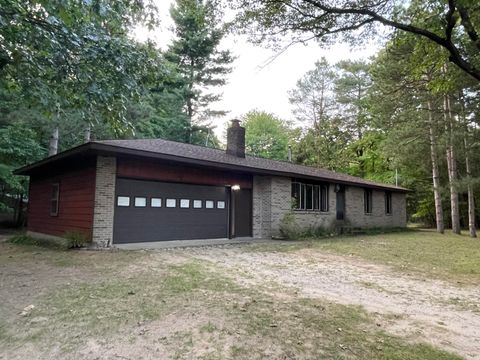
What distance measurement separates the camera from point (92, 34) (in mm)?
7059

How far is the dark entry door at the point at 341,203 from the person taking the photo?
16672 millimetres

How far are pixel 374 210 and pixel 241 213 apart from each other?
10.0 meters

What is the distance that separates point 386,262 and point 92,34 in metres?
8.57

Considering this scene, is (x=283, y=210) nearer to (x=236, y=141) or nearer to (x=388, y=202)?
(x=236, y=141)

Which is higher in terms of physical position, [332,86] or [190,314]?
[332,86]

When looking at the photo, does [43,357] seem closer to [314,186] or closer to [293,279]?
[293,279]

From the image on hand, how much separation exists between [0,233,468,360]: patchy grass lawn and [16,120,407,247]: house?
12.9ft

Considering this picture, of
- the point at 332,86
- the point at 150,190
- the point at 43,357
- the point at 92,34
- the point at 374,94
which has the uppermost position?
the point at 332,86

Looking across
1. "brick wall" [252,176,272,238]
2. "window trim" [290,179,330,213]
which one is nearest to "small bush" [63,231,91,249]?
"brick wall" [252,176,272,238]

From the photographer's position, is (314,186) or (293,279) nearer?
(293,279)

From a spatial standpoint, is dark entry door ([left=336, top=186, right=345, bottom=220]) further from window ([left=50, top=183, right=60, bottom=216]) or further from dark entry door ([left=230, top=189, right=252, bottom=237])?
window ([left=50, top=183, right=60, bottom=216])

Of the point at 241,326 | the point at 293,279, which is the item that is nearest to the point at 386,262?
the point at 293,279

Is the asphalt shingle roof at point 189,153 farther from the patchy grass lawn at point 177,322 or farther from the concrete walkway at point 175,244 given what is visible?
the patchy grass lawn at point 177,322

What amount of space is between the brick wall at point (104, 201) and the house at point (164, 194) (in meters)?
0.03
